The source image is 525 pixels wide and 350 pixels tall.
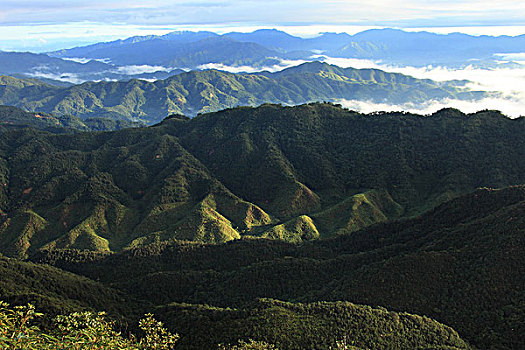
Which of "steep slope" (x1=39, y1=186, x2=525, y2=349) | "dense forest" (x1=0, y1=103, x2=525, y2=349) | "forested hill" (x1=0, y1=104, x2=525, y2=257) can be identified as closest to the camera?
"dense forest" (x1=0, y1=103, x2=525, y2=349)

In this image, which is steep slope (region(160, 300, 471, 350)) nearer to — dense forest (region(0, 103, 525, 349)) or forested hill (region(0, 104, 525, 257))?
dense forest (region(0, 103, 525, 349))

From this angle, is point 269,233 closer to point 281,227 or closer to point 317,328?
point 281,227

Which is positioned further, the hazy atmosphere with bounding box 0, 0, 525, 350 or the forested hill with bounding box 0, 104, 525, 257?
the forested hill with bounding box 0, 104, 525, 257

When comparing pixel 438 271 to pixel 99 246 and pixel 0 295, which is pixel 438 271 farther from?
pixel 99 246

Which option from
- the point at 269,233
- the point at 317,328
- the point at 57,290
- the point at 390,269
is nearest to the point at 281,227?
the point at 269,233

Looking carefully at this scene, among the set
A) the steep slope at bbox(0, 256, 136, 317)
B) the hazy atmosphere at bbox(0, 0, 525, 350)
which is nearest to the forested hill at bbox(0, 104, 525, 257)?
the hazy atmosphere at bbox(0, 0, 525, 350)

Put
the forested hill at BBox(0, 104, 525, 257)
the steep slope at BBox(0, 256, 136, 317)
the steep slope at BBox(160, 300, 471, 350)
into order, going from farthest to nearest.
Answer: the forested hill at BBox(0, 104, 525, 257) → the steep slope at BBox(0, 256, 136, 317) → the steep slope at BBox(160, 300, 471, 350)

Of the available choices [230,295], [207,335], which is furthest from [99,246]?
[207,335]
